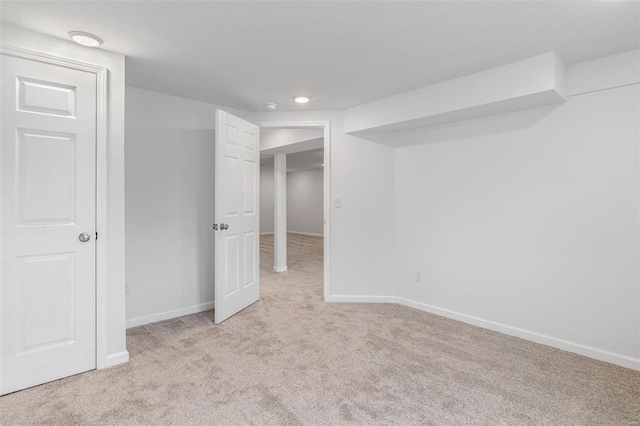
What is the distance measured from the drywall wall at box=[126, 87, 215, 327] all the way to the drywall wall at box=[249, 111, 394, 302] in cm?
86

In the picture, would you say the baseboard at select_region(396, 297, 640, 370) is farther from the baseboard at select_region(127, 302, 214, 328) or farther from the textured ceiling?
the baseboard at select_region(127, 302, 214, 328)

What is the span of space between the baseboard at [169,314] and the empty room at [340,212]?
0.02 m

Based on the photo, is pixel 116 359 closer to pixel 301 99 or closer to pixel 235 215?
pixel 235 215

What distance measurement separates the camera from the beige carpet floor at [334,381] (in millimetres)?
1897

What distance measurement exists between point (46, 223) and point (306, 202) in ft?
32.6

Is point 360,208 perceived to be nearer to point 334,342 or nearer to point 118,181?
point 334,342

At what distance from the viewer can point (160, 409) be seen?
→ 1938 mm

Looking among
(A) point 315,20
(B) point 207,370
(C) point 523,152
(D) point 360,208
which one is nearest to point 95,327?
(B) point 207,370

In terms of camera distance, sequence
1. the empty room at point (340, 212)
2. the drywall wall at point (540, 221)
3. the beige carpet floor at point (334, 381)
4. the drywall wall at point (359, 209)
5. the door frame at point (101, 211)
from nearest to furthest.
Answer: the beige carpet floor at point (334, 381), the empty room at point (340, 212), the door frame at point (101, 211), the drywall wall at point (540, 221), the drywall wall at point (359, 209)

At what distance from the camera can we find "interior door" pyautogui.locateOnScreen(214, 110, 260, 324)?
3.30 meters

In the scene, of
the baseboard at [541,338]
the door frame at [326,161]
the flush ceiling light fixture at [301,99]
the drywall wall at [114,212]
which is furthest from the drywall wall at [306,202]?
the drywall wall at [114,212]

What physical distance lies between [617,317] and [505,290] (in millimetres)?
776

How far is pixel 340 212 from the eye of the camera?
4062 millimetres

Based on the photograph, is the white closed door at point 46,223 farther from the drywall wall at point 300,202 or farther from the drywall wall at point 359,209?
the drywall wall at point 300,202
